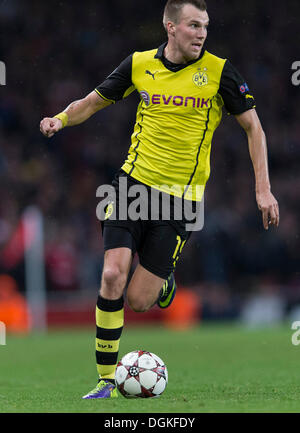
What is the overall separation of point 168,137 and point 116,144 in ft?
43.9

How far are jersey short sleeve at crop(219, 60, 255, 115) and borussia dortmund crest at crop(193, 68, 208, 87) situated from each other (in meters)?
0.12

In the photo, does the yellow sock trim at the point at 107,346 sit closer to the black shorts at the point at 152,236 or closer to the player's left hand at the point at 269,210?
the black shorts at the point at 152,236

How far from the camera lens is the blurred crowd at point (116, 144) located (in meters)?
16.4

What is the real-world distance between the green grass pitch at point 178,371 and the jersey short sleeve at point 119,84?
215 centimetres

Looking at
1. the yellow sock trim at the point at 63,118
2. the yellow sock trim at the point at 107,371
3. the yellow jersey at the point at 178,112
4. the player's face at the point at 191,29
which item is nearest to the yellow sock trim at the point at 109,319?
the yellow sock trim at the point at 107,371

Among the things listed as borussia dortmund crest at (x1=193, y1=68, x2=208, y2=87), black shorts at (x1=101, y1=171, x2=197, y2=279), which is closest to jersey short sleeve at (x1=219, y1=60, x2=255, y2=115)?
borussia dortmund crest at (x1=193, y1=68, x2=208, y2=87)

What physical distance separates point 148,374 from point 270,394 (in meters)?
0.81

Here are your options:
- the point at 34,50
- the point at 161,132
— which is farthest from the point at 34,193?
the point at 161,132

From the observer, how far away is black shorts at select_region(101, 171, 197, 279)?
616 cm

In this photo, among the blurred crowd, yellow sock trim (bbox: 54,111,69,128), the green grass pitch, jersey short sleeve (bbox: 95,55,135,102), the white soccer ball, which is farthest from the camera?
the blurred crowd

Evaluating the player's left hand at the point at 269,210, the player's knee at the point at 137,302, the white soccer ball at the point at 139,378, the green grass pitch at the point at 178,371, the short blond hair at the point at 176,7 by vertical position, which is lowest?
the green grass pitch at the point at 178,371

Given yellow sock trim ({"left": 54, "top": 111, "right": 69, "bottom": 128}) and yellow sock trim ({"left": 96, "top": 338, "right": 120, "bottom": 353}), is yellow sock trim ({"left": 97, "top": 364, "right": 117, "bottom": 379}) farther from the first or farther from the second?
yellow sock trim ({"left": 54, "top": 111, "right": 69, "bottom": 128})
